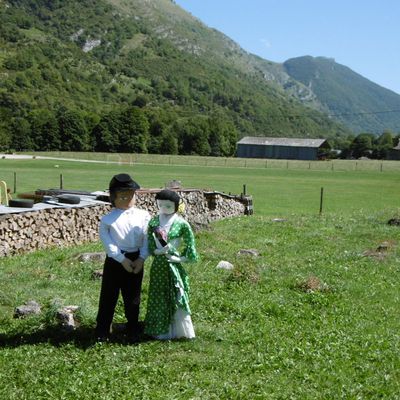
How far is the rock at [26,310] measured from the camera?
8906 mm

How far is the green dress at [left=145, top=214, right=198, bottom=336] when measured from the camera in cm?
796

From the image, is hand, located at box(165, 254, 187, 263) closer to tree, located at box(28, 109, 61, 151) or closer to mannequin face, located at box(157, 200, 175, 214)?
mannequin face, located at box(157, 200, 175, 214)

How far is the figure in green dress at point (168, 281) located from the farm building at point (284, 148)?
16320cm

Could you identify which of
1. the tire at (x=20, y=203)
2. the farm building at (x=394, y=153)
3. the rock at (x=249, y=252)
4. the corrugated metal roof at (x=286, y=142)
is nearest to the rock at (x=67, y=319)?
the rock at (x=249, y=252)

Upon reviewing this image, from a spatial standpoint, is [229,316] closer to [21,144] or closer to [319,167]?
[319,167]

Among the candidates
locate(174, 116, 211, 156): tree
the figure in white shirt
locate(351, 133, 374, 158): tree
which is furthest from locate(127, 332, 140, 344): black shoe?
locate(351, 133, 374, 158): tree

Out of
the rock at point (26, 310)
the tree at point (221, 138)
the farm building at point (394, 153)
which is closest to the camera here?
the rock at point (26, 310)

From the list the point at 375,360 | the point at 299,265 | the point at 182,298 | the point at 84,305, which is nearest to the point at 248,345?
the point at 182,298

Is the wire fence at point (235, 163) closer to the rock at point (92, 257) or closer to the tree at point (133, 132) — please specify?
the tree at point (133, 132)

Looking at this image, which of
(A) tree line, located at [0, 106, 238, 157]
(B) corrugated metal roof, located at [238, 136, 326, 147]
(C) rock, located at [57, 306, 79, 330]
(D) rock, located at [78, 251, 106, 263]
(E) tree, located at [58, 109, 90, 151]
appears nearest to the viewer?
(C) rock, located at [57, 306, 79, 330]

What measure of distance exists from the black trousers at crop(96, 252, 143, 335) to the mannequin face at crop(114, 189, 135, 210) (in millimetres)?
632

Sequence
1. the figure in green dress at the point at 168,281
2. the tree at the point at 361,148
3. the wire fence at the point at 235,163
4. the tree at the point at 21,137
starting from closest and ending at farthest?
the figure in green dress at the point at 168,281 → the wire fence at the point at 235,163 → the tree at the point at 21,137 → the tree at the point at 361,148

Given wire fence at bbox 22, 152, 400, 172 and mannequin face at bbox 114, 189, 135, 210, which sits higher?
mannequin face at bbox 114, 189, 135, 210

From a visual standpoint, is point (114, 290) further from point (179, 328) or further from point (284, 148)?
point (284, 148)
